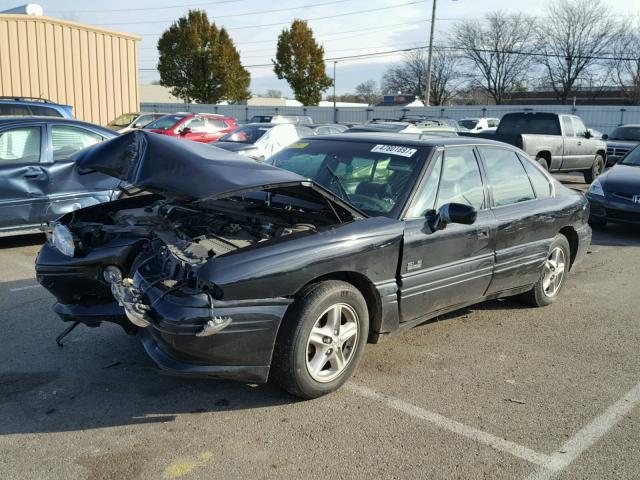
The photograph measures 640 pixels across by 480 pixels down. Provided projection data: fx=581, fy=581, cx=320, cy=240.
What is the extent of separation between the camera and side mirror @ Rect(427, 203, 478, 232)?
3891mm

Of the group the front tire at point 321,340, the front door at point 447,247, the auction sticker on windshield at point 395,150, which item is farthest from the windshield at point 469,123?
the front tire at point 321,340

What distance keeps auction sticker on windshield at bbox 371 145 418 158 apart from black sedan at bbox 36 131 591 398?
0.02 m

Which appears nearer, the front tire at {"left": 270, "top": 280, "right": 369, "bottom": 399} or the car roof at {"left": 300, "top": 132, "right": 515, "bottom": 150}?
the front tire at {"left": 270, "top": 280, "right": 369, "bottom": 399}

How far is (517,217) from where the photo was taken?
4.85 meters

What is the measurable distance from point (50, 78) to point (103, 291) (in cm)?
1982

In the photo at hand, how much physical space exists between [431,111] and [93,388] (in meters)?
32.7

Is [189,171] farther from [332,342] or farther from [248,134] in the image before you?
[248,134]

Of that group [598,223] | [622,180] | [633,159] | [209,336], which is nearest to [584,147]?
[633,159]

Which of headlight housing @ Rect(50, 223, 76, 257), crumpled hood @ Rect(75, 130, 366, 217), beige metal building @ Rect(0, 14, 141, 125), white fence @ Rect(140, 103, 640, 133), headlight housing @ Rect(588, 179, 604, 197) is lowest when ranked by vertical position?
headlight housing @ Rect(588, 179, 604, 197)

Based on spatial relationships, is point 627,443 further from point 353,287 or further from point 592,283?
point 592,283

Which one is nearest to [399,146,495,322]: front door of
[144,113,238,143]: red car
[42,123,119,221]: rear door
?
[42,123,119,221]: rear door

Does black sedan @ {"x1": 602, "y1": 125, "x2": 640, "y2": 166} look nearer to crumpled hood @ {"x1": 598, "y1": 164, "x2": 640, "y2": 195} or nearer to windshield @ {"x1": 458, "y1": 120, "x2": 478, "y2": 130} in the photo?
windshield @ {"x1": 458, "y1": 120, "x2": 478, "y2": 130}

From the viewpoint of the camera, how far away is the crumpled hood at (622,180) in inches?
357

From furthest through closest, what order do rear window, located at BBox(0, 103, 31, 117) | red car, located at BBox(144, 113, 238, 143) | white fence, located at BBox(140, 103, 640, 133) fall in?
white fence, located at BBox(140, 103, 640, 133) < red car, located at BBox(144, 113, 238, 143) < rear window, located at BBox(0, 103, 31, 117)
